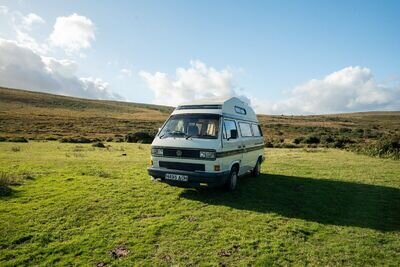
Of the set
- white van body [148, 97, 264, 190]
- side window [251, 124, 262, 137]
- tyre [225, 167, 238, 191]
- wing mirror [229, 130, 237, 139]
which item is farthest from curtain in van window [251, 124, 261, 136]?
tyre [225, 167, 238, 191]

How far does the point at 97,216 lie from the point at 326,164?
1335 cm

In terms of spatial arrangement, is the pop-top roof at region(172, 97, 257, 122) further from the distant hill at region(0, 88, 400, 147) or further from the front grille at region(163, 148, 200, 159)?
the distant hill at region(0, 88, 400, 147)

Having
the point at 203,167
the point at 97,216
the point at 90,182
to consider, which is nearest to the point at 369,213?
the point at 203,167

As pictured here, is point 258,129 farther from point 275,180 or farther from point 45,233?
point 45,233

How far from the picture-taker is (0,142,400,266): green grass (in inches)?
233

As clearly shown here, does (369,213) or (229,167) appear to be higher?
(229,167)

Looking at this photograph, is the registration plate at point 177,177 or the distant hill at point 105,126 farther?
the distant hill at point 105,126

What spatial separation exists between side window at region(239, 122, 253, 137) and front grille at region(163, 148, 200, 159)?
8.67 ft

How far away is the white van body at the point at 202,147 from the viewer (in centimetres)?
929

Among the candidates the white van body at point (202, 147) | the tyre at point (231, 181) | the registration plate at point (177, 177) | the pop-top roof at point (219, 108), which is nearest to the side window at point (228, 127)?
the white van body at point (202, 147)

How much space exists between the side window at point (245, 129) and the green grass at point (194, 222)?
1.77m

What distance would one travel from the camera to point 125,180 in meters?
11.9

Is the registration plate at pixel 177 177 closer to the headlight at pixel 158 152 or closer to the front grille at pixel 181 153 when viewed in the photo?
the front grille at pixel 181 153

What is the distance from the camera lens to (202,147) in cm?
929
